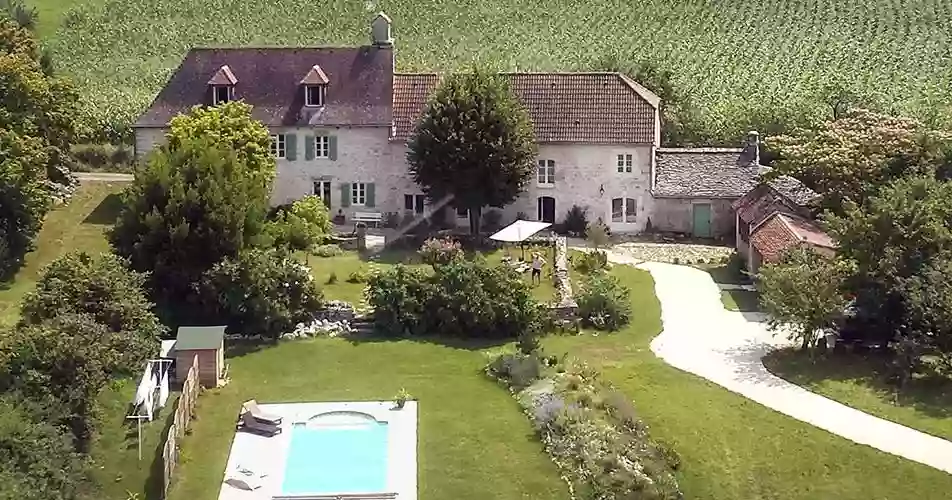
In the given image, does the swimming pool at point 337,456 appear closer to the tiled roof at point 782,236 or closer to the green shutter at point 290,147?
the tiled roof at point 782,236

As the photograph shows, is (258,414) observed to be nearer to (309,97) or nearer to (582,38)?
(309,97)

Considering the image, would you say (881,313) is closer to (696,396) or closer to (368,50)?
(696,396)

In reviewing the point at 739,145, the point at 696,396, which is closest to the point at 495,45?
the point at 739,145

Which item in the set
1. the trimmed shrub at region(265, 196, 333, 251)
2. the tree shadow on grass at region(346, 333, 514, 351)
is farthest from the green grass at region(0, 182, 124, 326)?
the tree shadow on grass at region(346, 333, 514, 351)

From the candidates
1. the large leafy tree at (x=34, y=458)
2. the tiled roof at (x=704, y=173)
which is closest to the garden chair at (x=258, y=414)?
the large leafy tree at (x=34, y=458)

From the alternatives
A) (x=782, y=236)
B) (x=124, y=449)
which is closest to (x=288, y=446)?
(x=124, y=449)
